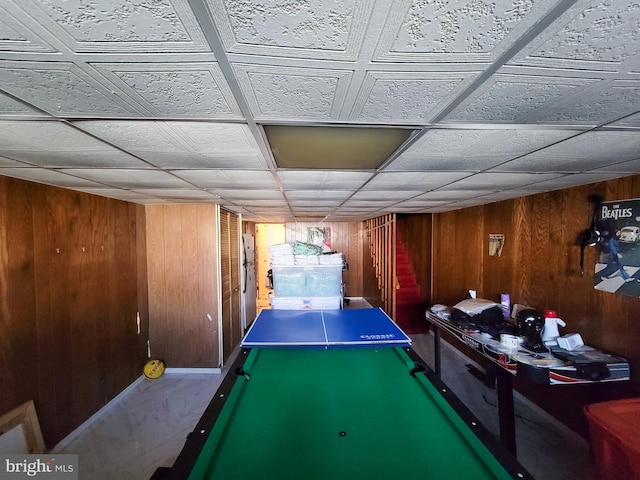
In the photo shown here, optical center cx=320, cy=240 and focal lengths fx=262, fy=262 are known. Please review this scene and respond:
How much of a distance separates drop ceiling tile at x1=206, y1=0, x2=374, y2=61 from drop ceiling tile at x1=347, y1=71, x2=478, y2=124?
6.6 inches

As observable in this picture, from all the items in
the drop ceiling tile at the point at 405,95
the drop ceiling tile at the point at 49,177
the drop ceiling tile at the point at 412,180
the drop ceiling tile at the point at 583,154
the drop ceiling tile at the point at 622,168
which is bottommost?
the drop ceiling tile at the point at 622,168

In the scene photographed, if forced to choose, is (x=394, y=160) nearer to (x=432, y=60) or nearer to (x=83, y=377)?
(x=432, y=60)

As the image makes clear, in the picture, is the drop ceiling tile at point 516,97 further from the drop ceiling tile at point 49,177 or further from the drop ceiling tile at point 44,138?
the drop ceiling tile at point 49,177

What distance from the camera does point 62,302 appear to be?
248 cm

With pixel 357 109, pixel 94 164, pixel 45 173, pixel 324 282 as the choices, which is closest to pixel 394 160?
pixel 357 109

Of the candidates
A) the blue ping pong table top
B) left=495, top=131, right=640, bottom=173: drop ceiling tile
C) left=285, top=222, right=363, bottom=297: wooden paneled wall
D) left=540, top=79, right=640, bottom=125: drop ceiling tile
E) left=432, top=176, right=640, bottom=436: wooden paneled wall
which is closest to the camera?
left=540, top=79, right=640, bottom=125: drop ceiling tile

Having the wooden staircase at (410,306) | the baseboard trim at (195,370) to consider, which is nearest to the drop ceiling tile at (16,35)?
the baseboard trim at (195,370)

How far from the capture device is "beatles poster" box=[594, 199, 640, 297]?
6.73 ft

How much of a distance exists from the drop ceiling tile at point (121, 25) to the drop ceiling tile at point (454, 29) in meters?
0.48

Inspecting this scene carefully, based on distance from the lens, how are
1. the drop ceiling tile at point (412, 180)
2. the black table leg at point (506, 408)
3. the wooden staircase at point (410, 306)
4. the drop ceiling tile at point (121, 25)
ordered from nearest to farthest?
1. the drop ceiling tile at point (121, 25)
2. the drop ceiling tile at point (412, 180)
3. the black table leg at point (506, 408)
4. the wooden staircase at point (410, 306)

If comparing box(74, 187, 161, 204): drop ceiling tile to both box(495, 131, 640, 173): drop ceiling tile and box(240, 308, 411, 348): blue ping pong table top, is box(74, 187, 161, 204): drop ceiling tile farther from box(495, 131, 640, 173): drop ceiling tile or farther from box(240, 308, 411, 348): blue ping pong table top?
box(495, 131, 640, 173): drop ceiling tile

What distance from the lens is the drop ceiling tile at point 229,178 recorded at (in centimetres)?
194

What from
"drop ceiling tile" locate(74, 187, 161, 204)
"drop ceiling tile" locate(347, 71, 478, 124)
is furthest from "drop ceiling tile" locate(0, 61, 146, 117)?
"drop ceiling tile" locate(74, 187, 161, 204)

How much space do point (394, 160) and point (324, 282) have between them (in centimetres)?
280
